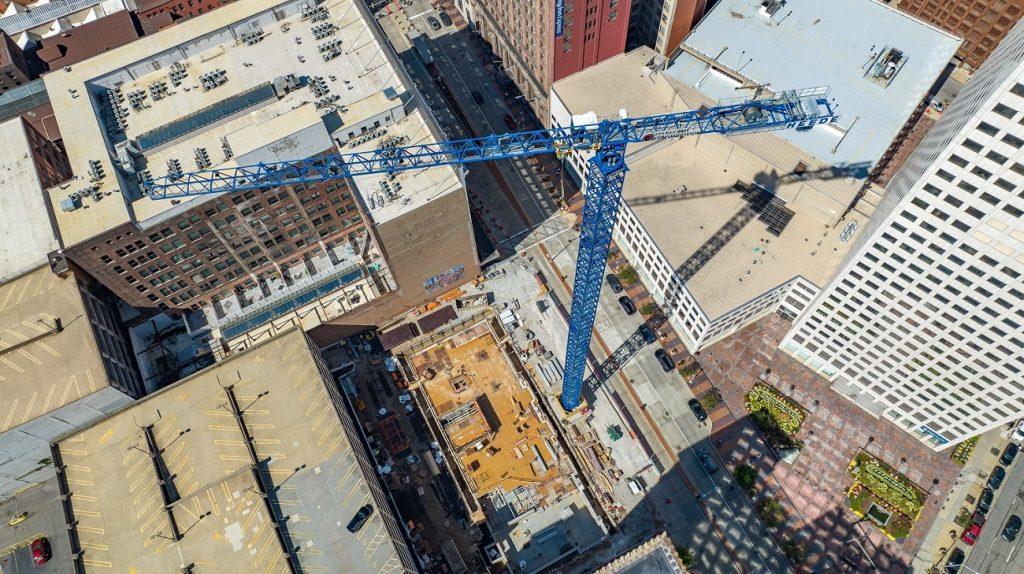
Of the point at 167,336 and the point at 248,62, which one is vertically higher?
the point at 248,62

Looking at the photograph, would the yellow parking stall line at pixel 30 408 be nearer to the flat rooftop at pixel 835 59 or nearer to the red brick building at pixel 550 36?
the red brick building at pixel 550 36

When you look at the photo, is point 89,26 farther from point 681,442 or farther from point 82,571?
point 681,442

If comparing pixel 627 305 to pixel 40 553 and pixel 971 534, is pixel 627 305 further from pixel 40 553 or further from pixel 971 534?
pixel 40 553

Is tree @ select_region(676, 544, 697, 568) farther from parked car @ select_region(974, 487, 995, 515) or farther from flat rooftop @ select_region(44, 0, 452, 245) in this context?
flat rooftop @ select_region(44, 0, 452, 245)

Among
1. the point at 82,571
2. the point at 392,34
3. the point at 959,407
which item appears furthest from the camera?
the point at 392,34

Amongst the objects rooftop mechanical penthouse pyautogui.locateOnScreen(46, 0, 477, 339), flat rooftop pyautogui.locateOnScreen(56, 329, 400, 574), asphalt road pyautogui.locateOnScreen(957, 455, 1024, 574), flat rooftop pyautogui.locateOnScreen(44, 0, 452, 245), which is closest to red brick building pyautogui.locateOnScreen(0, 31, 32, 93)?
flat rooftop pyautogui.locateOnScreen(44, 0, 452, 245)

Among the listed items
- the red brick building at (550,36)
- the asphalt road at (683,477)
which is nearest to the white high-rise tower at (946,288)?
the asphalt road at (683,477)

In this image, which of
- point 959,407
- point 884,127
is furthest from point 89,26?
point 959,407
